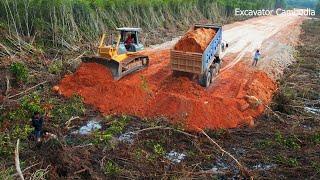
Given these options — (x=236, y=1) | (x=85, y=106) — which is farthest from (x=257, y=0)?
(x=85, y=106)

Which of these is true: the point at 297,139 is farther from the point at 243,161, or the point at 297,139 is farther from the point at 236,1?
the point at 236,1

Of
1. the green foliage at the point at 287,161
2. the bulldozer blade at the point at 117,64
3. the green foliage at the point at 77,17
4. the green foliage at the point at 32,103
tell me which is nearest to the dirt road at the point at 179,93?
the bulldozer blade at the point at 117,64

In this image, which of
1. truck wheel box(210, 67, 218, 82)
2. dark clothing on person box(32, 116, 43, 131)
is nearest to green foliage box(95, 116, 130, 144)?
dark clothing on person box(32, 116, 43, 131)

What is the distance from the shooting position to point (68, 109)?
15.1m

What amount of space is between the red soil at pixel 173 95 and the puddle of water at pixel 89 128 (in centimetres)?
94

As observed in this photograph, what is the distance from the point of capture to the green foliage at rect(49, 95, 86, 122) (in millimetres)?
14491

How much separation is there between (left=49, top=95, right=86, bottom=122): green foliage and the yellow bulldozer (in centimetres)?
220

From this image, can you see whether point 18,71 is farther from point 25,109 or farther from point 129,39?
point 129,39

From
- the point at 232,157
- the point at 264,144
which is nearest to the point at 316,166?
the point at 264,144

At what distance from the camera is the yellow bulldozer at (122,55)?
1756 cm

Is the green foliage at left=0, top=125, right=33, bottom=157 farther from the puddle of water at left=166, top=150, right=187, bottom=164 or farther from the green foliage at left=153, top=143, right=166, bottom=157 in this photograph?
the puddle of water at left=166, top=150, right=187, bottom=164

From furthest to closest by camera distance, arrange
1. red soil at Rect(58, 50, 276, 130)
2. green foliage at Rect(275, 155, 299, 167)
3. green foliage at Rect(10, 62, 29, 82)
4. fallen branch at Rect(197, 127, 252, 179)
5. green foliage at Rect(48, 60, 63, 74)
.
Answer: green foliage at Rect(48, 60, 63, 74) → green foliage at Rect(10, 62, 29, 82) → red soil at Rect(58, 50, 276, 130) → green foliage at Rect(275, 155, 299, 167) → fallen branch at Rect(197, 127, 252, 179)

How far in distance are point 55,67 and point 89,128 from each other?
6.26 m

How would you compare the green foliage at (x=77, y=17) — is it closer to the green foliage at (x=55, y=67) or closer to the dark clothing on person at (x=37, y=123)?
the green foliage at (x=55, y=67)
